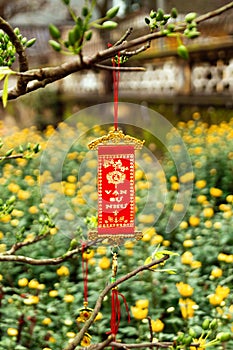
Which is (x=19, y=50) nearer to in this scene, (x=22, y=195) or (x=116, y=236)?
(x=116, y=236)

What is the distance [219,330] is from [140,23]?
439cm

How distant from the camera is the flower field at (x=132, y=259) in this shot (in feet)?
6.21

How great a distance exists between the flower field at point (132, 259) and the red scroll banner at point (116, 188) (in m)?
0.05

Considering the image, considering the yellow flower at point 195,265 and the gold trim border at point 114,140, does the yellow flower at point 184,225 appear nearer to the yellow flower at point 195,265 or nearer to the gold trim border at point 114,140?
the yellow flower at point 195,265

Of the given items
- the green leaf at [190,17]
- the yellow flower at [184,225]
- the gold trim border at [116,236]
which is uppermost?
the green leaf at [190,17]

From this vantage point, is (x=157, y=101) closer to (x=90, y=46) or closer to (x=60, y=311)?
(x=90, y=46)

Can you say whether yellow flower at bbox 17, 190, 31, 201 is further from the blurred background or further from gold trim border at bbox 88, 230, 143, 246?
gold trim border at bbox 88, 230, 143, 246

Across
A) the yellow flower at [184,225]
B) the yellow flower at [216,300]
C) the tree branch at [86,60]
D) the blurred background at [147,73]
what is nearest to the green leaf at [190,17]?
the tree branch at [86,60]

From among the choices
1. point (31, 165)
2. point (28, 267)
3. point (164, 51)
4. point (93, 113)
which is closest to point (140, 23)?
point (164, 51)

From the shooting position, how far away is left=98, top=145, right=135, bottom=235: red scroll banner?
1262 millimetres

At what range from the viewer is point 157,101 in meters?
5.32

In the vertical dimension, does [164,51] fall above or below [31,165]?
above

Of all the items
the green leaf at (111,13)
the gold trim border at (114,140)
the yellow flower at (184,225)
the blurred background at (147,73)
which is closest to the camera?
the green leaf at (111,13)

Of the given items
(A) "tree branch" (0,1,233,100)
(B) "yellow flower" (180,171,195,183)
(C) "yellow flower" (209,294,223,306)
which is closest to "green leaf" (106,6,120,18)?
(A) "tree branch" (0,1,233,100)
